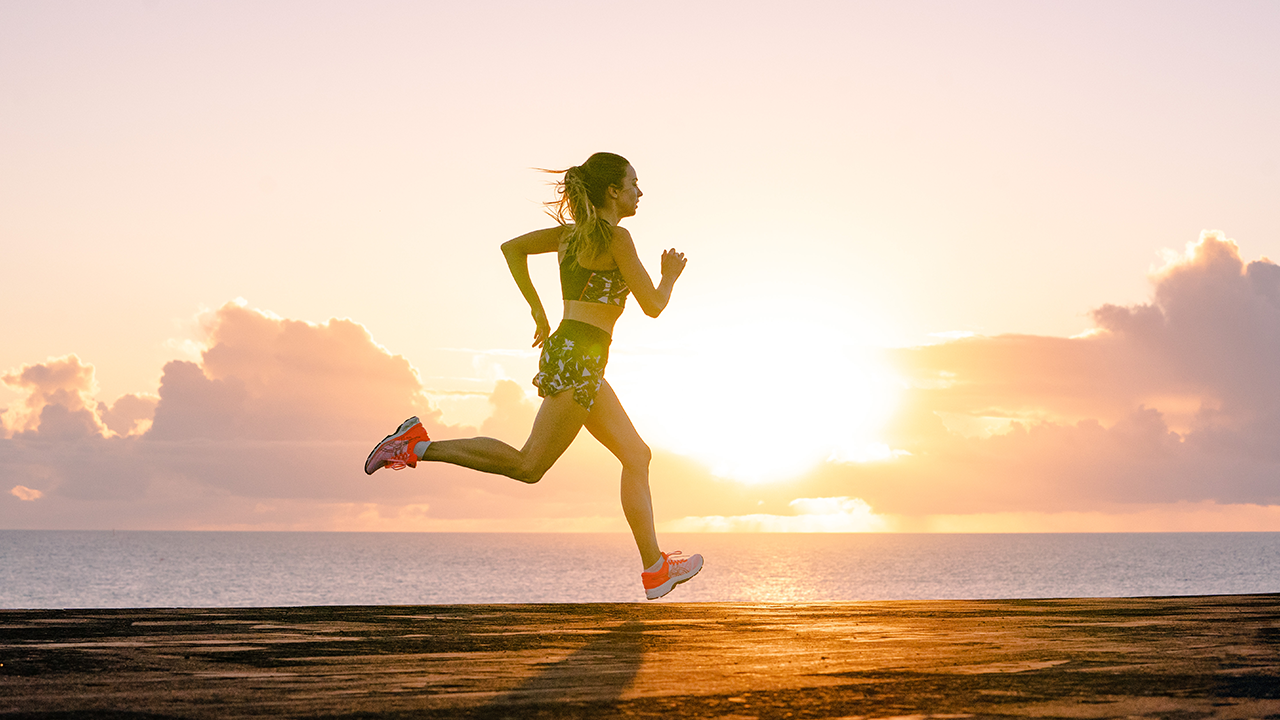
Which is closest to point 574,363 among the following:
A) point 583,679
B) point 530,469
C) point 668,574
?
point 530,469

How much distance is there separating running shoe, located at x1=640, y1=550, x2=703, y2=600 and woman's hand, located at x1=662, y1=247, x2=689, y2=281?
1.52 metres

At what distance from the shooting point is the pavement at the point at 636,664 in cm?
301

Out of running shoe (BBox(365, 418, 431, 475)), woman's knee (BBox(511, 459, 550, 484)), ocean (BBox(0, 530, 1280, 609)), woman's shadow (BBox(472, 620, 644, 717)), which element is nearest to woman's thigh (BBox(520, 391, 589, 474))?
woman's knee (BBox(511, 459, 550, 484))

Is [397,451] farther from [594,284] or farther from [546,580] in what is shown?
[546,580]

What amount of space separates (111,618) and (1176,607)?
5733 millimetres

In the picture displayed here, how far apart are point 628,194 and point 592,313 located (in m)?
0.70

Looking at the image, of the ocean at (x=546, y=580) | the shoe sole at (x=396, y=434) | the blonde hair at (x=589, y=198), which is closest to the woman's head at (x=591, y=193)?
the blonde hair at (x=589, y=198)

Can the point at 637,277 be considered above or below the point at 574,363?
above

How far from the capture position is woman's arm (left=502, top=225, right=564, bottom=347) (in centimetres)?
656

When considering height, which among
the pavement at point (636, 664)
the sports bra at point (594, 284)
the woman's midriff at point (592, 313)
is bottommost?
the pavement at point (636, 664)

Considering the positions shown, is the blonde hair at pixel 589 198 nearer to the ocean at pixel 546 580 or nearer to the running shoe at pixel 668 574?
the running shoe at pixel 668 574

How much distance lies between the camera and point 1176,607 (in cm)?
676

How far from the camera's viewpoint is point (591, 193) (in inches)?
A: 251

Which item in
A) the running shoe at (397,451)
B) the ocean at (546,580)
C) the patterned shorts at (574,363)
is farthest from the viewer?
the ocean at (546,580)
